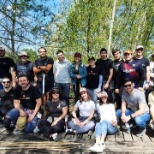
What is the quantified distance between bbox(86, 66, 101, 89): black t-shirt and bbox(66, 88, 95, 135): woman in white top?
30.9 inches

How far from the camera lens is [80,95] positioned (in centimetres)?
635

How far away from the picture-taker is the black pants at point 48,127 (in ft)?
18.2

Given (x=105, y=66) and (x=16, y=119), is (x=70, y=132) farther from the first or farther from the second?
(x=105, y=66)

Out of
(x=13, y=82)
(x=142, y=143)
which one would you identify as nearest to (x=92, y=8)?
(x=13, y=82)

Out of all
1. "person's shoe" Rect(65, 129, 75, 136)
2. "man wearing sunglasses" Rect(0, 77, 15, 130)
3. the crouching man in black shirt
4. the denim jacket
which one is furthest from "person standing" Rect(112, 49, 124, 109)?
"man wearing sunglasses" Rect(0, 77, 15, 130)

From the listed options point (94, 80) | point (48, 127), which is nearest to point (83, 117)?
point (48, 127)

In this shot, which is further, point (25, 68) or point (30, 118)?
point (25, 68)

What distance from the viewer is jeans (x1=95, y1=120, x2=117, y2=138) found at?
519 centimetres

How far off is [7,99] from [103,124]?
2.73 m

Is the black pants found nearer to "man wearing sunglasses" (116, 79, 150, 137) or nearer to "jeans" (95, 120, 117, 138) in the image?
"jeans" (95, 120, 117, 138)

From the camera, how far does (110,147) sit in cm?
495

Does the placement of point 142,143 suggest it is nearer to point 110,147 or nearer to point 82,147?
point 110,147

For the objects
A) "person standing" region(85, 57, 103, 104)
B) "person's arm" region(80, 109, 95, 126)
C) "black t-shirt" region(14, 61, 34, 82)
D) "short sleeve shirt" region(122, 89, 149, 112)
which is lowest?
"person's arm" region(80, 109, 95, 126)

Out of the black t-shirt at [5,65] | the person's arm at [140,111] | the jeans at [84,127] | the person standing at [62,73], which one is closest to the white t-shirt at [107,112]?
the jeans at [84,127]
